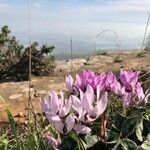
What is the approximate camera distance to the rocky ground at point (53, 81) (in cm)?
653

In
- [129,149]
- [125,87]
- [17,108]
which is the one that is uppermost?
[125,87]

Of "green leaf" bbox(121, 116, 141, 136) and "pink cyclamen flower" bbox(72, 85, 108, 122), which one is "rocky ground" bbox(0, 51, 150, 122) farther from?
"pink cyclamen flower" bbox(72, 85, 108, 122)

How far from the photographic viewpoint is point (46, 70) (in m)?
8.19

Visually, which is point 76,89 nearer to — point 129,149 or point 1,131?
point 129,149

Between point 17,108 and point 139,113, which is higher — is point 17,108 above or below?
below

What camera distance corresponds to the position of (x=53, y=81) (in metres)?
7.71

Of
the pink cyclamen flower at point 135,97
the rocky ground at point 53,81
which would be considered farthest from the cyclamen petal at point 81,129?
the rocky ground at point 53,81

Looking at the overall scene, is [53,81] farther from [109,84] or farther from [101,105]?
[101,105]

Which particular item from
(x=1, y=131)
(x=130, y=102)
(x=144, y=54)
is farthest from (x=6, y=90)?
(x=130, y=102)

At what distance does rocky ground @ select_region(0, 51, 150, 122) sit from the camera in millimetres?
6532

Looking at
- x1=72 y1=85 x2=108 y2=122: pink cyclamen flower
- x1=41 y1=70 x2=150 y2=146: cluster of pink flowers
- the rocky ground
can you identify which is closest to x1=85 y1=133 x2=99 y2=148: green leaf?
x1=41 y1=70 x2=150 y2=146: cluster of pink flowers

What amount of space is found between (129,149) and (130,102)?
0.32 metres

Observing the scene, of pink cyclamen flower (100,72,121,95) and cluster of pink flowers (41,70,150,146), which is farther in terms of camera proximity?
pink cyclamen flower (100,72,121,95)

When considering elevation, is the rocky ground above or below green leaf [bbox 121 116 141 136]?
below
